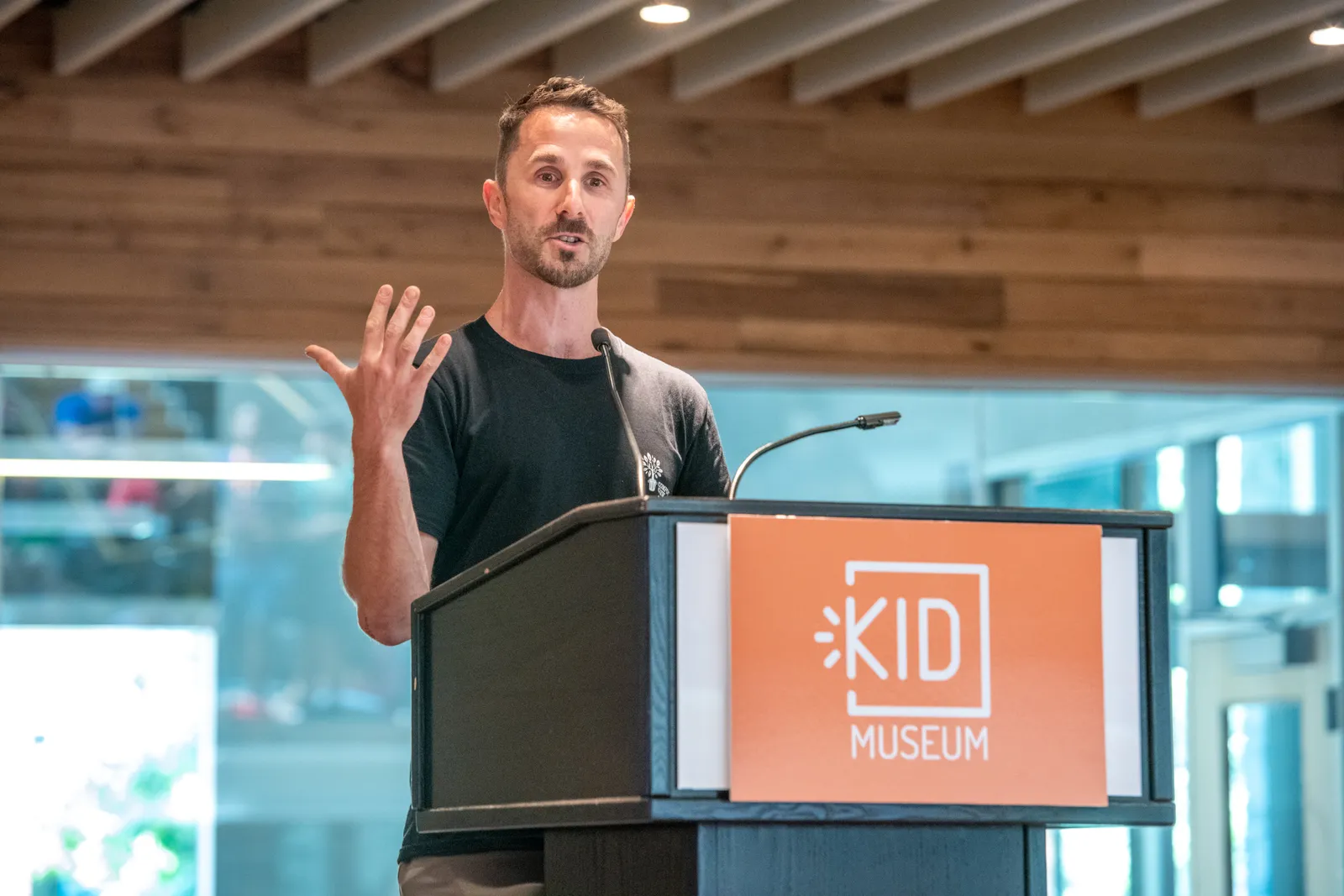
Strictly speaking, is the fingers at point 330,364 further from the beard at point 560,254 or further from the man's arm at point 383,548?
the beard at point 560,254

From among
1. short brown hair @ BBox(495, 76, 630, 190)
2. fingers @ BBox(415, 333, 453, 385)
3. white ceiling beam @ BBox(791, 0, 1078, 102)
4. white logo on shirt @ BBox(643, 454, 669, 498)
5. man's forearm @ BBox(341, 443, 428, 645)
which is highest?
white ceiling beam @ BBox(791, 0, 1078, 102)

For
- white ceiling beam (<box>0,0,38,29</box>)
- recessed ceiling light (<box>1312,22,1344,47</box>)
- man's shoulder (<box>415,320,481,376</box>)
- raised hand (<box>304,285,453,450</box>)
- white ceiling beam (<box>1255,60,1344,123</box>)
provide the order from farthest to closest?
white ceiling beam (<box>1255,60,1344,123</box>) → recessed ceiling light (<box>1312,22,1344,47</box>) → white ceiling beam (<box>0,0,38,29</box>) → man's shoulder (<box>415,320,481,376</box>) → raised hand (<box>304,285,453,450</box>)

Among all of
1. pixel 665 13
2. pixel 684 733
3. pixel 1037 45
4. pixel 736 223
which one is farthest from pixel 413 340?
pixel 736 223

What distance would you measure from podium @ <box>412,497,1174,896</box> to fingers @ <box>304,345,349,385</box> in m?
0.25

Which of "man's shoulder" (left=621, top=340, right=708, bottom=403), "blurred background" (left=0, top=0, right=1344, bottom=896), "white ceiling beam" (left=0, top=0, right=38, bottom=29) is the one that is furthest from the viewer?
"blurred background" (left=0, top=0, right=1344, bottom=896)

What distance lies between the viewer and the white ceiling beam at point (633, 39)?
4.59 meters

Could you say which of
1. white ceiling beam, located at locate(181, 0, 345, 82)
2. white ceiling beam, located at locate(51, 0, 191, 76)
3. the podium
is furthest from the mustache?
white ceiling beam, located at locate(51, 0, 191, 76)

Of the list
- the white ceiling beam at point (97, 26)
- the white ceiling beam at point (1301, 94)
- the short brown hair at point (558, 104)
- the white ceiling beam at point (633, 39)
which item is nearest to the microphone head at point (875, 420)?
the short brown hair at point (558, 104)

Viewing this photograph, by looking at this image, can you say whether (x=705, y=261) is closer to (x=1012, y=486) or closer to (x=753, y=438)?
(x=753, y=438)

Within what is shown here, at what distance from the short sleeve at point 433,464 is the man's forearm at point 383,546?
134 millimetres

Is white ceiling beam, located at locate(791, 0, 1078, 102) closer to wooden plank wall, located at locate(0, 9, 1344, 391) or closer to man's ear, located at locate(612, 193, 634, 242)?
wooden plank wall, located at locate(0, 9, 1344, 391)

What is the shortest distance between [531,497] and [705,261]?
135 inches

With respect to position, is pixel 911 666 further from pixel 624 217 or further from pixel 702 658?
pixel 624 217

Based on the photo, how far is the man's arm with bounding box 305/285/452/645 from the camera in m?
1.65
